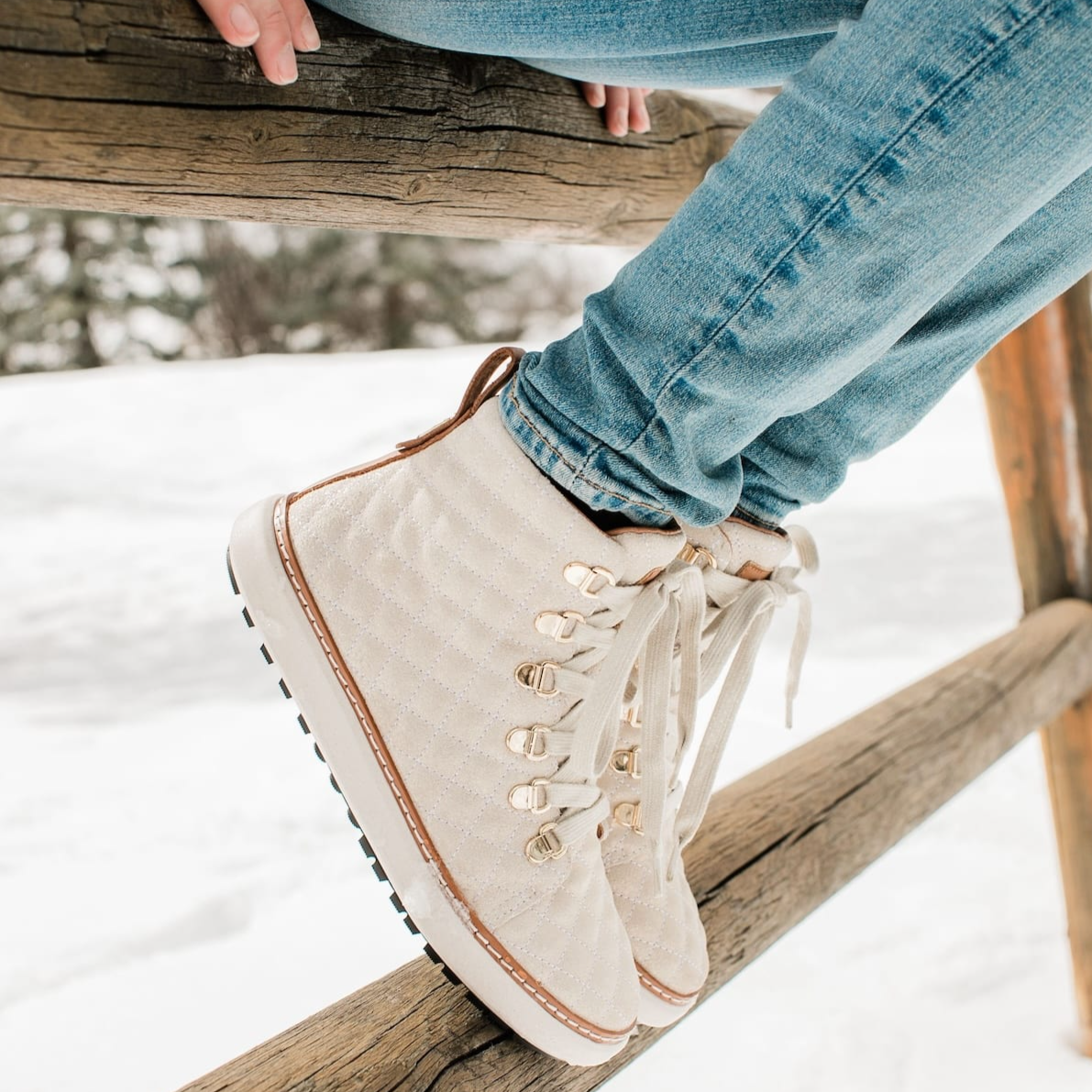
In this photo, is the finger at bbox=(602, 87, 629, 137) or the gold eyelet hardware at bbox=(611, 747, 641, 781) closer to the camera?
the gold eyelet hardware at bbox=(611, 747, 641, 781)

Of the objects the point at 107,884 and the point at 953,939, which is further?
the point at 953,939

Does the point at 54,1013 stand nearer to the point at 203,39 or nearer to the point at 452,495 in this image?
the point at 452,495

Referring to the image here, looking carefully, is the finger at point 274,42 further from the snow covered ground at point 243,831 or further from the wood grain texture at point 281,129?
the snow covered ground at point 243,831

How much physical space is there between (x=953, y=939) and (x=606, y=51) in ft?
4.68

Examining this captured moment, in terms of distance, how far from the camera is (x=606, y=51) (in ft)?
1.66

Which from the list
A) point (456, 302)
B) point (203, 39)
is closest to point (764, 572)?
point (203, 39)

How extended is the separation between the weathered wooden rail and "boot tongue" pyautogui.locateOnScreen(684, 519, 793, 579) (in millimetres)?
273

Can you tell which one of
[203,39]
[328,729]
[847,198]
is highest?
[203,39]

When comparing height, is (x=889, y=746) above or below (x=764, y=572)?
below

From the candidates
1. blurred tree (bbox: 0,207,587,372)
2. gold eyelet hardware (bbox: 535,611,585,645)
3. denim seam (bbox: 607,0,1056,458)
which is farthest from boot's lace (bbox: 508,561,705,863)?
blurred tree (bbox: 0,207,587,372)

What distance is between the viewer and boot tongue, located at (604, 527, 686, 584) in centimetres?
52

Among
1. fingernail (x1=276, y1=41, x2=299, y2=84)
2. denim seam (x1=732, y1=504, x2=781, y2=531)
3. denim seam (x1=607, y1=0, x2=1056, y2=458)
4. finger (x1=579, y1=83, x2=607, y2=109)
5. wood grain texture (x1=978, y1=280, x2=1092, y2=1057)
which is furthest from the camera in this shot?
wood grain texture (x1=978, y1=280, x2=1092, y2=1057)

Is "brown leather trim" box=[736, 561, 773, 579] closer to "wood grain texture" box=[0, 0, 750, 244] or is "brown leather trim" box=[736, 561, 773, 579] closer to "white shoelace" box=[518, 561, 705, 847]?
"white shoelace" box=[518, 561, 705, 847]

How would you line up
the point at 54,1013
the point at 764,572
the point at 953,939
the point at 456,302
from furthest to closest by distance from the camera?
the point at 456,302 < the point at 953,939 < the point at 54,1013 < the point at 764,572
